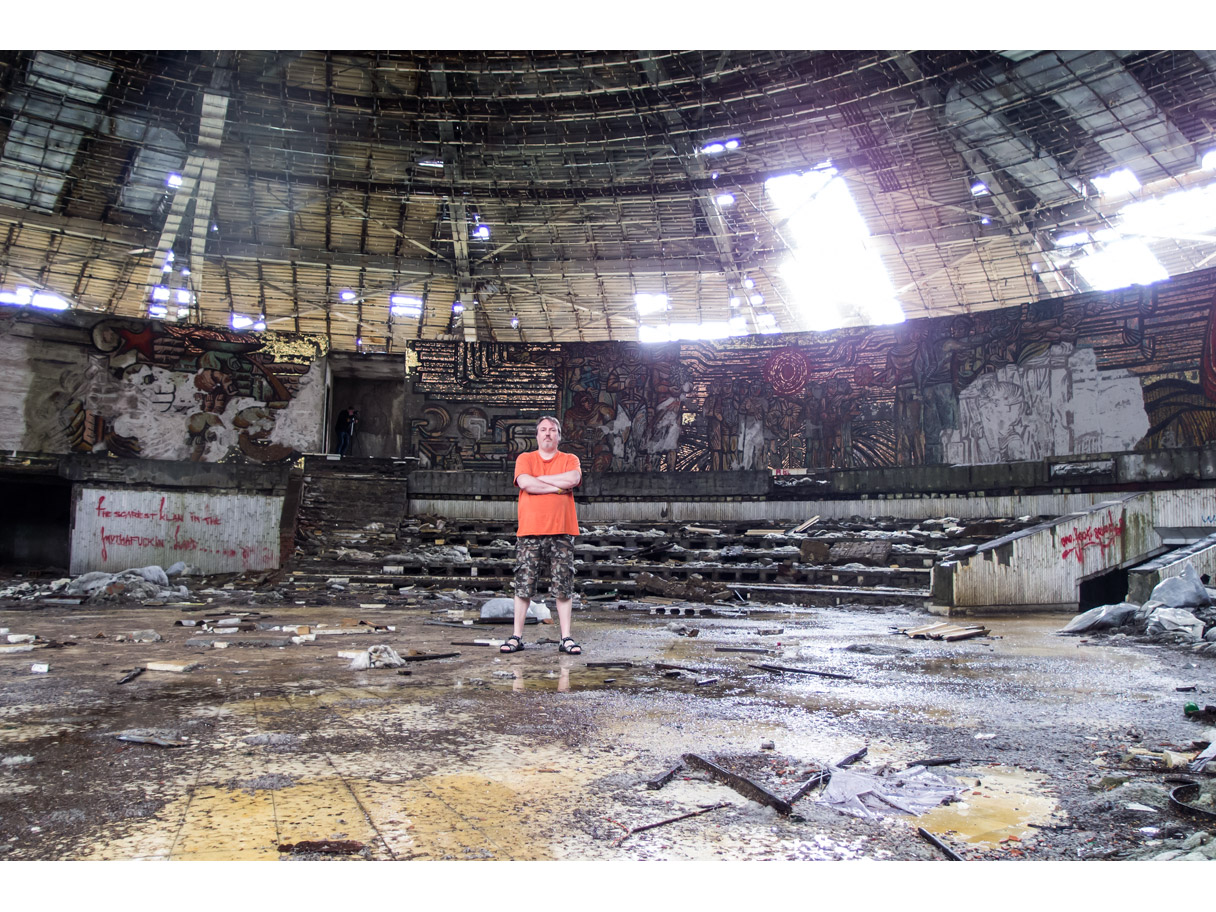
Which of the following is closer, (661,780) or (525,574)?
(661,780)

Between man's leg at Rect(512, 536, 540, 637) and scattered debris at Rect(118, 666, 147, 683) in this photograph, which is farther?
man's leg at Rect(512, 536, 540, 637)

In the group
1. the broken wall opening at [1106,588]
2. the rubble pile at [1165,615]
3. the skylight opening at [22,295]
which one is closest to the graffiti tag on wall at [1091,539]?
the broken wall opening at [1106,588]

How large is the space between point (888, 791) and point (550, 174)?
26.0m

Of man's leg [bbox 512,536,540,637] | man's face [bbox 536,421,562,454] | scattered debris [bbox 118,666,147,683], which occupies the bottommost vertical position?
scattered debris [bbox 118,666,147,683]

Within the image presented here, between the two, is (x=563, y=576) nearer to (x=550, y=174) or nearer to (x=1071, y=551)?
(x=1071, y=551)

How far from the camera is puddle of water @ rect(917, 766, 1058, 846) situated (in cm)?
249

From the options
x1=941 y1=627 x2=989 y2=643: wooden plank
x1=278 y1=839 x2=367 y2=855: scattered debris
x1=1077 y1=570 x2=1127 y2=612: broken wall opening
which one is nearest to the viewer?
x1=278 y1=839 x2=367 y2=855: scattered debris

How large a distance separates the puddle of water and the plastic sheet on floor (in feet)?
0.20

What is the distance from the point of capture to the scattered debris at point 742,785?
2.68 metres

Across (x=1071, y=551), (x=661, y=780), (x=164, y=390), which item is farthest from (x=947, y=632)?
(x=164, y=390)

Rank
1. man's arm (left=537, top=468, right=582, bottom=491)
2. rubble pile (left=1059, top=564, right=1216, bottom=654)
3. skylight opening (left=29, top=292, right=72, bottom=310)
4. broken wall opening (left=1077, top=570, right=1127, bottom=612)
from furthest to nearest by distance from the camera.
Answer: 1. skylight opening (left=29, top=292, right=72, bottom=310)
2. broken wall opening (left=1077, top=570, right=1127, bottom=612)
3. rubble pile (left=1059, top=564, right=1216, bottom=654)
4. man's arm (left=537, top=468, right=582, bottom=491)

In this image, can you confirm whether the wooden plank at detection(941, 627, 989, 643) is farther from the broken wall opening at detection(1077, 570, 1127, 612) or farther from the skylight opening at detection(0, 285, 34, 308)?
the skylight opening at detection(0, 285, 34, 308)

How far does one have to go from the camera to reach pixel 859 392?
60.5 feet

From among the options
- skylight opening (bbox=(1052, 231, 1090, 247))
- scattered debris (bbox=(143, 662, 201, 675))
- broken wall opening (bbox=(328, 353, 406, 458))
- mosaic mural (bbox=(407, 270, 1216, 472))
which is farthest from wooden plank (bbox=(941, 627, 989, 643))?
skylight opening (bbox=(1052, 231, 1090, 247))
